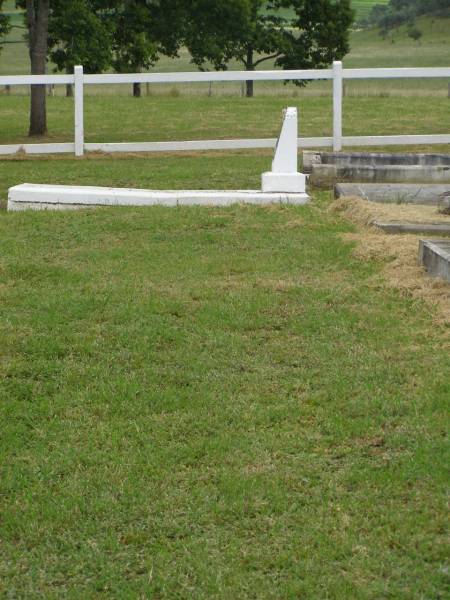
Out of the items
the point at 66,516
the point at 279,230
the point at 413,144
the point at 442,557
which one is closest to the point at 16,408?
the point at 66,516

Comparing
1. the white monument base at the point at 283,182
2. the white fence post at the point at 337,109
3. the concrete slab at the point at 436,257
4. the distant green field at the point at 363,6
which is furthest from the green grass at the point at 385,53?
the concrete slab at the point at 436,257

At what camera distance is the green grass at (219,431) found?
3.73m

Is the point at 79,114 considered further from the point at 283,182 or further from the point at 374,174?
the point at 283,182

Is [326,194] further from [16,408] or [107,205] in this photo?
[16,408]

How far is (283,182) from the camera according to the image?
442 inches

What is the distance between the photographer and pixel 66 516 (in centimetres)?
407

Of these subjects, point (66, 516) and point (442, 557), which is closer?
point (442, 557)

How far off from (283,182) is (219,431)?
6.65 meters

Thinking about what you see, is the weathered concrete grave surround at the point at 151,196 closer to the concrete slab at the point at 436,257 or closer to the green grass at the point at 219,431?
the green grass at the point at 219,431

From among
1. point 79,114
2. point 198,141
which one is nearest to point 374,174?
point 198,141

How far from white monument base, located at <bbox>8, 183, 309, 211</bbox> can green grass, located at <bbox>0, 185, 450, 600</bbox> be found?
2632 mm

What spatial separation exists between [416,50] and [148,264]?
257ft

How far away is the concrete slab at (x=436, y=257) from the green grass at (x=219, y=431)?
39cm

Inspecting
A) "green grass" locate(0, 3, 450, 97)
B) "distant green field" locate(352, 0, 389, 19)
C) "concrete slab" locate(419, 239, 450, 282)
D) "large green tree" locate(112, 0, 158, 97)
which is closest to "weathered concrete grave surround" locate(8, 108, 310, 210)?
"concrete slab" locate(419, 239, 450, 282)
